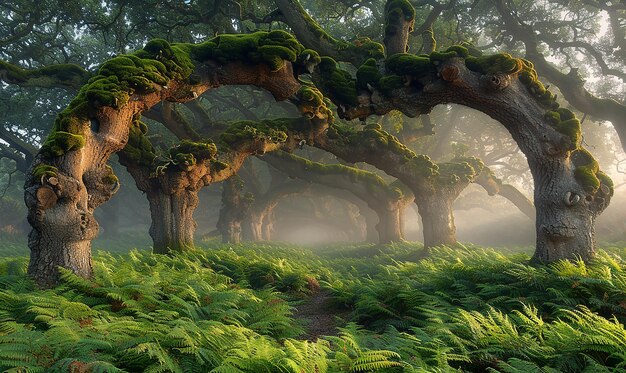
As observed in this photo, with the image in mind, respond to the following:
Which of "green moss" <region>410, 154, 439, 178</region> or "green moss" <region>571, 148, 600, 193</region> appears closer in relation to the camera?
"green moss" <region>571, 148, 600, 193</region>

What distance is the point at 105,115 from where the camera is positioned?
25.0 ft

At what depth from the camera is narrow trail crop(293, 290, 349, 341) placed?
21.4 ft

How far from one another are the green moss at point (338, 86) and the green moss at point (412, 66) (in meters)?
1.20

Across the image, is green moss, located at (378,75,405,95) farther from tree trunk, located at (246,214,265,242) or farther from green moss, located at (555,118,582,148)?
tree trunk, located at (246,214,265,242)

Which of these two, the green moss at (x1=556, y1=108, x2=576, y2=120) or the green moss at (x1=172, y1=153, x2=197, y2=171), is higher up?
the green moss at (x1=556, y1=108, x2=576, y2=120)

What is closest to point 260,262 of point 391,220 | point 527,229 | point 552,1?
point 391,220

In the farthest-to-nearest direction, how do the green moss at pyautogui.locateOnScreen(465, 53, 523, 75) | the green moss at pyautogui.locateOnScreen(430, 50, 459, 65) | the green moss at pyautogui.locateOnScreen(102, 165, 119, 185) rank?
the green moss at pyautogui.locateOnScreen(430, 50, 459, 65) < the green moss at pyautogui.locateOnScreen(465, 53, 523, 75) < the green moss at pyautogui.locateOnScreen(102, 165, 119, 185)

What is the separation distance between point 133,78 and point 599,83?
30736 millimetres

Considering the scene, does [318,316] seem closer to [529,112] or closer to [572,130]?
[529,112]

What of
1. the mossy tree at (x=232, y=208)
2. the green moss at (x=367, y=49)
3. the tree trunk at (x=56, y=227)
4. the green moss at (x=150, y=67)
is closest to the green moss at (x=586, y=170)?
the green moss at (x=367, y=49)

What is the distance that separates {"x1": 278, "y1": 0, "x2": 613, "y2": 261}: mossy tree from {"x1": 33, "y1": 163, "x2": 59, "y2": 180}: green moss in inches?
268

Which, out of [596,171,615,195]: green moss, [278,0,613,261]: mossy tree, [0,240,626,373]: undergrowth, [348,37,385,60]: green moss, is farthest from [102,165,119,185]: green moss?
[596,171,615,195]: green moss

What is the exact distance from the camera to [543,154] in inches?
341

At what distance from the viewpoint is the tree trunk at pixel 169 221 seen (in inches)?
454
